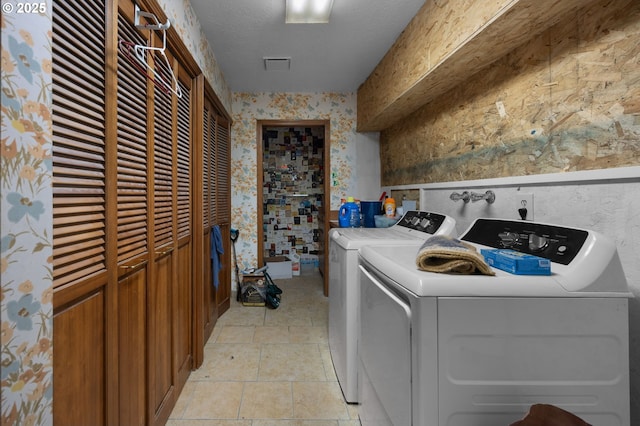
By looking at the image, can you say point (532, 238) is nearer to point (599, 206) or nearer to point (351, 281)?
point (599, 206)

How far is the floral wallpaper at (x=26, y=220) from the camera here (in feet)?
1.81

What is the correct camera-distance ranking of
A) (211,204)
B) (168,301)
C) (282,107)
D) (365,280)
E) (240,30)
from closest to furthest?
1. (365,280)
2. (168,301)
3. (240,30)
4. (211,204)
5. (282,107)

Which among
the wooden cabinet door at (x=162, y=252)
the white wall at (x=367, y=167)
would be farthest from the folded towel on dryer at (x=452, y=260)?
the white wall at (x=367, y=167)

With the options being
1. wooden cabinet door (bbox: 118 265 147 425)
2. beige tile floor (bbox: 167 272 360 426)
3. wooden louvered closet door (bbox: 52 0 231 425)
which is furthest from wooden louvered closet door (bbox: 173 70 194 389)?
wooden cabinet door (bbox: 118 265 147 425)

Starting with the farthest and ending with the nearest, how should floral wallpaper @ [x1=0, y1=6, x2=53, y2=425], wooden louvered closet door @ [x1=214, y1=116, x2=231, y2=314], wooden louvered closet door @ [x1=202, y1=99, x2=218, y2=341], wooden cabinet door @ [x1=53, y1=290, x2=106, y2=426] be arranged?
wooden louvered closet door @ [x1=214, y1=116, x2=231, y2=314] < wooden louvered closet door @ [x1=202, y1=99, x2=218, y2=341] < wooden cabinet door @ [x1=53, y1=290, x2=106, y2=426] < floral wallpaper @ [x1=0, y1=6, x2=53, y2=425]

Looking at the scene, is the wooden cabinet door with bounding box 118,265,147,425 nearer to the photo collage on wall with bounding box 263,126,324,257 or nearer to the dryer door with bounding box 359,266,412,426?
the dryer door with bounding box 359,266,412,426

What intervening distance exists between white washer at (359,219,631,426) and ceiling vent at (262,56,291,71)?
250 centimetres

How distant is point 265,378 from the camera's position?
1940 mm

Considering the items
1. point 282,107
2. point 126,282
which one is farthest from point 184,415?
point 282,107

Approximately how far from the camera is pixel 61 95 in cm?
79

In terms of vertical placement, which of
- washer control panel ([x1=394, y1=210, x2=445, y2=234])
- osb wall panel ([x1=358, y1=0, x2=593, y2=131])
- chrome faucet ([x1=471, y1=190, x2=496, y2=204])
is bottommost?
washer control panel ([x1=394, y1=210, x2=445, y2=234])

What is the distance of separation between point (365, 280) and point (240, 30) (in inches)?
82.0

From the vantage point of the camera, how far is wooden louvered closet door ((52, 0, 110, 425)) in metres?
0.76

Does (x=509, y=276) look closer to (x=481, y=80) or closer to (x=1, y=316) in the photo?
(x=1, y=316)
